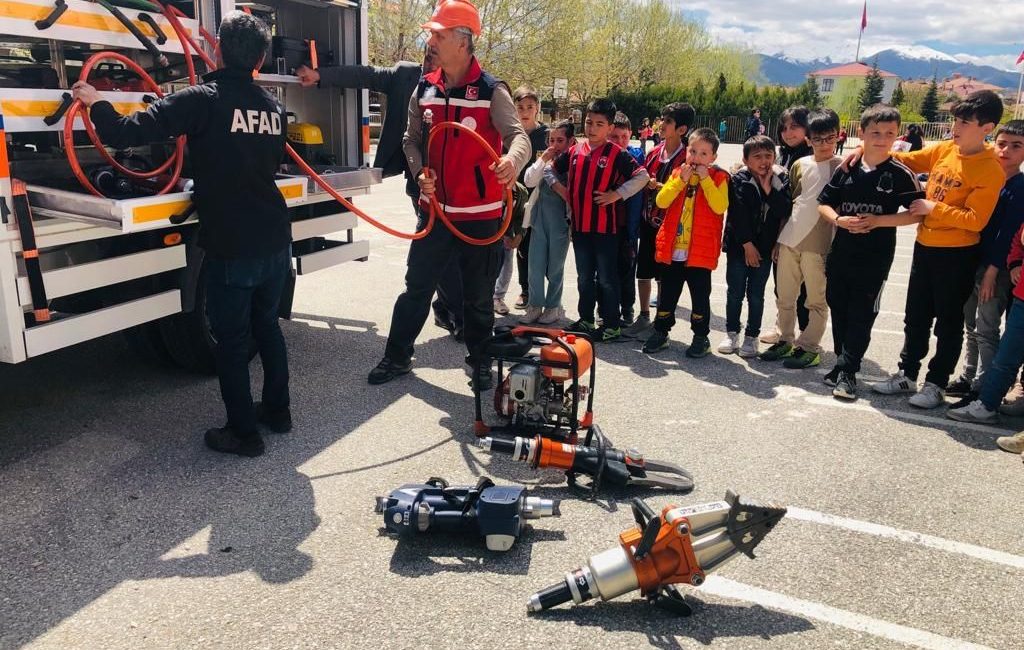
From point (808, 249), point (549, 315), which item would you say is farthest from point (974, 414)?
point (549, 315)

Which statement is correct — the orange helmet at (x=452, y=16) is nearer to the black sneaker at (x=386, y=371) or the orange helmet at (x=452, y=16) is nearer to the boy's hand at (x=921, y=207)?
the black sneaker at (x=386, y=371)

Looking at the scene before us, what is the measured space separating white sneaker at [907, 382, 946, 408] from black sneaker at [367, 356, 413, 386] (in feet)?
11.1

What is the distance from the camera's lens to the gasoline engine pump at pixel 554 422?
359 cm

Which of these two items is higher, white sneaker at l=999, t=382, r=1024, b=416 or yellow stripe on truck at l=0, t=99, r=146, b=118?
yellow stripe on truck at l=0, t=99, r=146, b=118

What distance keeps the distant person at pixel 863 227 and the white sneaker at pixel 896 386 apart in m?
0.17

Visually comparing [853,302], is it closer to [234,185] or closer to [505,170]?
[505,170]

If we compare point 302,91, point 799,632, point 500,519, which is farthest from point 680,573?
point 302,91

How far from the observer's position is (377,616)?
2.75 metres

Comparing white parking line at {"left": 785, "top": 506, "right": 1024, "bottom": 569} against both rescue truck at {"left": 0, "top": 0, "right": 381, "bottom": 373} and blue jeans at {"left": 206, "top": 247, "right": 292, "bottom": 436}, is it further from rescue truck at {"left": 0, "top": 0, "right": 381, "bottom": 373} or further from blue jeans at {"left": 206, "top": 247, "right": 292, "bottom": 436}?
rescue truck at {"left": 0, "top": 0, "right": 381, "bottom": 373}

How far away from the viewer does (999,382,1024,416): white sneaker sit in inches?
193

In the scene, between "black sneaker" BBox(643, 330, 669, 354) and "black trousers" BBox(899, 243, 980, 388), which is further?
"black sneaker" BBox(643, 330, 669, 354)

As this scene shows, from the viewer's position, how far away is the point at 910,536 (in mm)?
3438

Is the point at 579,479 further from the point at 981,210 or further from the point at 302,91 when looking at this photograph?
the point at 302,91

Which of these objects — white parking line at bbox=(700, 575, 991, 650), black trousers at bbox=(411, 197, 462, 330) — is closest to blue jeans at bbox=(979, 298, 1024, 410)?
white parking line at bbox=(700, 575, 991, 650)
